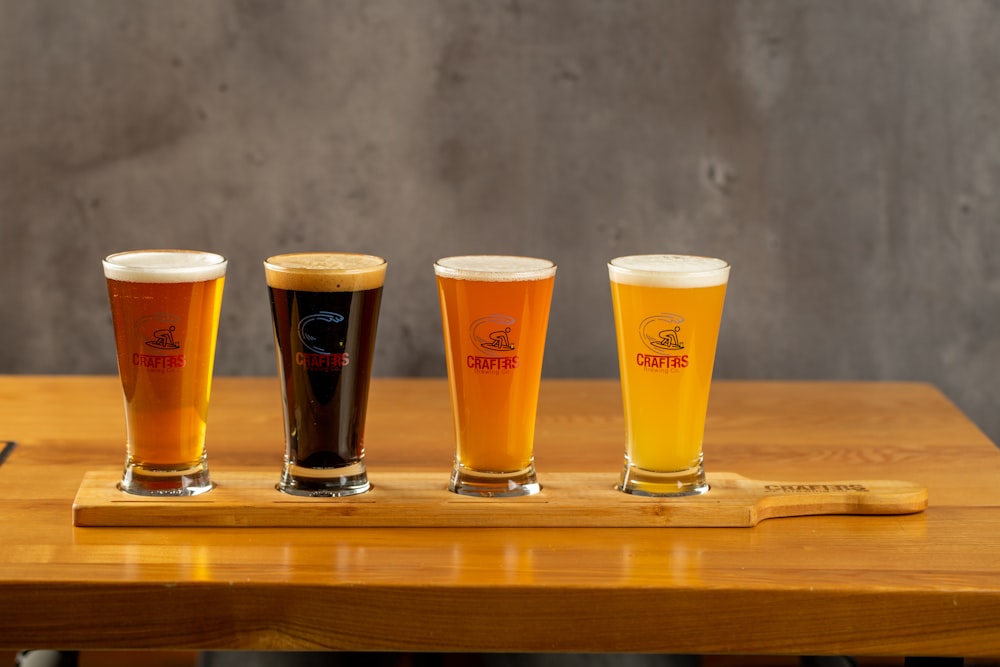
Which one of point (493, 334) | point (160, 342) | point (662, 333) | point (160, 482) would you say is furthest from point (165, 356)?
point (662, 333)

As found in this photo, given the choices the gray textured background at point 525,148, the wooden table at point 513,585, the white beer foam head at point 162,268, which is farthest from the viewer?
the gray textured background at point 525,148

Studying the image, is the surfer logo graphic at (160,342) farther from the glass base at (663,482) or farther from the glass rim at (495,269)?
the glass base at (663,482)

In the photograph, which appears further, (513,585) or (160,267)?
(160,267)

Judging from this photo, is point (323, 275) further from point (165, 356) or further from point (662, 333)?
point (662, 333)

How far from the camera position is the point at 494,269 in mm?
1054

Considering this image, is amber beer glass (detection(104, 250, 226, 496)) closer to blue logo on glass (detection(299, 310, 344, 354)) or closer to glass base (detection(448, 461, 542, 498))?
blue logo on glass (detection(299, 310, 344, 354))

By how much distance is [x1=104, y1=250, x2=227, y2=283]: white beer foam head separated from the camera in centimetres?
103

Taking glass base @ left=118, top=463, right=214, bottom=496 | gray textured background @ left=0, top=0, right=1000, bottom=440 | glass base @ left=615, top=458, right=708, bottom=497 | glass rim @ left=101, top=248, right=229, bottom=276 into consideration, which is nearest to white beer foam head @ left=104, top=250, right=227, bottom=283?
glass rim @ left=101, top=248, right=229, bottom=276

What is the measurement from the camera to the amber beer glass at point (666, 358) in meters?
1.06

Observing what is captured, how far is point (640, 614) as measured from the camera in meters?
0.92

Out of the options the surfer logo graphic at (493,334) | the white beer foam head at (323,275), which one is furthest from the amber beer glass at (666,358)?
the white beer foam head at (323,275)

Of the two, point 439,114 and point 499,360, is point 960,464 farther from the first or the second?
point 439,114

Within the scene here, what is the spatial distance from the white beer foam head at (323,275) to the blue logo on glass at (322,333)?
0.03 meters

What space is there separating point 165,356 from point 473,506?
1.01 feet
